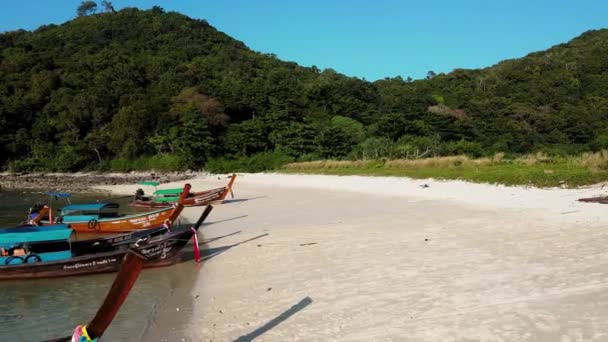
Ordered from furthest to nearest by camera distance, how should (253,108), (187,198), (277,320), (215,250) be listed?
(253,108) → (187,198) → (215,250) → (277,320)

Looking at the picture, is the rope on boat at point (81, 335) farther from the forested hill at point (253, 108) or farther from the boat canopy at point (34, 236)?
the forested hill at point (253, 108)

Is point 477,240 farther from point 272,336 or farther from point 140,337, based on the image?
point 140,337

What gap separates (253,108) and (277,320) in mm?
64742

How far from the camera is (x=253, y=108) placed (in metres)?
69.7

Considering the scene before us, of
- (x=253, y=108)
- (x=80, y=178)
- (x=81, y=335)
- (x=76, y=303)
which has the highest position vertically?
(x=253, y=108)

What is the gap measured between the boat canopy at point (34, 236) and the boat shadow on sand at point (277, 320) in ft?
23.8

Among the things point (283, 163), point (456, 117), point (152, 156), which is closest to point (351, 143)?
point (283, 163)

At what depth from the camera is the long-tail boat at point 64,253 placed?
1051 cm

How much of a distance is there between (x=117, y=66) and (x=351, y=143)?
50944 millimetres

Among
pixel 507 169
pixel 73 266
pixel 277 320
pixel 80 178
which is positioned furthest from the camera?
pixel 80 178

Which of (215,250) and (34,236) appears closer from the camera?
(34,236)

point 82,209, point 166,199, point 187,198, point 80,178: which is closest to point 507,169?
point 187,198

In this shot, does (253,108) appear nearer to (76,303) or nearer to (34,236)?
(34,236)

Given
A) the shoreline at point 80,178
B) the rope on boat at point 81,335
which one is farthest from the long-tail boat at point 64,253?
the shoreline at point 80,178
